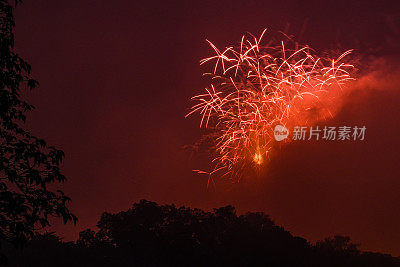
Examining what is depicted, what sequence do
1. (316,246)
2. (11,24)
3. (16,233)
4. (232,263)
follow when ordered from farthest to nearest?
(316,246) → (232,263) → (11,24) → (16,233)

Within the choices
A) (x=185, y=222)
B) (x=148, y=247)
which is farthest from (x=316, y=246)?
(x=148, y=247)

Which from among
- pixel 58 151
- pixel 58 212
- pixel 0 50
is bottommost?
pixel 58 212

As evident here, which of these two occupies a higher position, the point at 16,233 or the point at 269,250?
the point at 269,250

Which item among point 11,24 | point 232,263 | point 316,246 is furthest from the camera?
point 316,246

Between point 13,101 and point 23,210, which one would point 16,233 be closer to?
point 23,210

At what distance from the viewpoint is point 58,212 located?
9586 millimetres

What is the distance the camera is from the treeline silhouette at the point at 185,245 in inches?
1229

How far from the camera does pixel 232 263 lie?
100 ft

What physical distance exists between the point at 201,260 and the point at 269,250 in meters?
4.54

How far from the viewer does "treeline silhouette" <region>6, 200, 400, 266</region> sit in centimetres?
3122

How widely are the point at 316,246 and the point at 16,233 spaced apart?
2721 cm

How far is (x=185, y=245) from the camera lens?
3269cm

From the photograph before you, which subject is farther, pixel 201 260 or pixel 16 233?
pixel 201 260

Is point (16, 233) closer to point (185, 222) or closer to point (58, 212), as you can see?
point (58, 212)
